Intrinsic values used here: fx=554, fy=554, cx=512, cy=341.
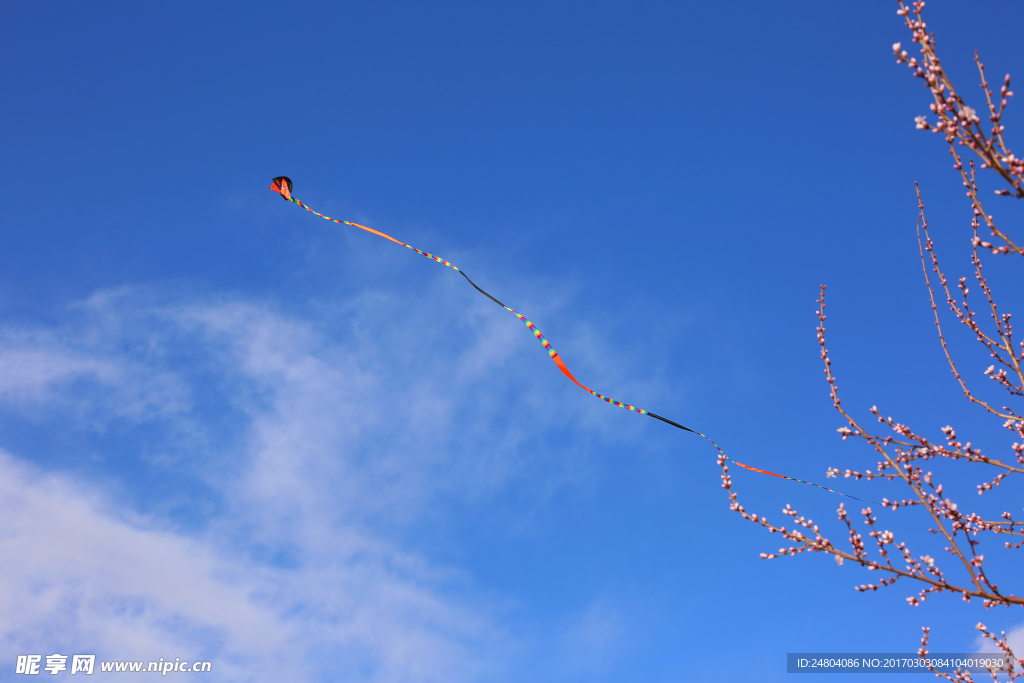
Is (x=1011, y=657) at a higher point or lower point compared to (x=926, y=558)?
lower

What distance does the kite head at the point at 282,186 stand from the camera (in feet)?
41.3

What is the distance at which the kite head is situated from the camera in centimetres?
1260

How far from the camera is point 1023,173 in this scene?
163 inches

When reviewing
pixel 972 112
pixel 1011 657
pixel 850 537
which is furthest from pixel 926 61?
pixel 1011 657

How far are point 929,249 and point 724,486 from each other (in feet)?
12.7

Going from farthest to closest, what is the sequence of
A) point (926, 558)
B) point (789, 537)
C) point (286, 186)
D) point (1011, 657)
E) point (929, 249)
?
point (286, 186) < point (1011, 657) < point (929, 249) < point (789, 537) < point (926, 558)

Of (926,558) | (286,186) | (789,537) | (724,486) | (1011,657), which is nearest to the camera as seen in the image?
(926,558)

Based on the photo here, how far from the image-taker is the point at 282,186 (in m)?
12.7

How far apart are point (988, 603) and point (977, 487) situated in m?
2.26

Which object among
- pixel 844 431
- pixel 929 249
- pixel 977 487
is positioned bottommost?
pixel 977 487

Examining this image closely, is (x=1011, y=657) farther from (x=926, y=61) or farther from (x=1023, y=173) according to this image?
(x=926, y=61)

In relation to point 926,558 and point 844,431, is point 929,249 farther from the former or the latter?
point 926,558

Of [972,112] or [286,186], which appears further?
[286,186]

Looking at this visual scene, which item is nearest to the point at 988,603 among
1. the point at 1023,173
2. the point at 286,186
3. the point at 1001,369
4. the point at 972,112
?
the point at 1001,369
